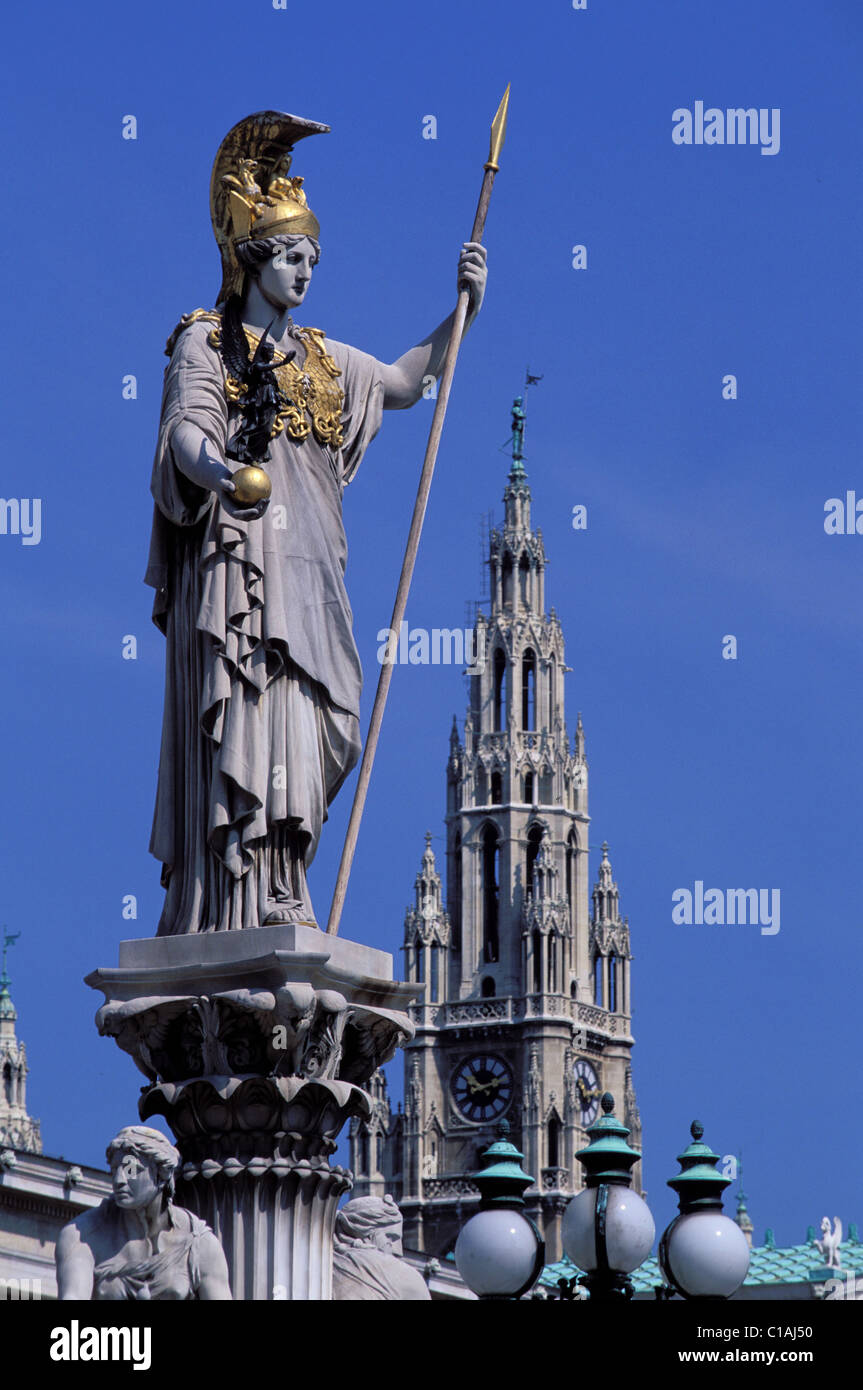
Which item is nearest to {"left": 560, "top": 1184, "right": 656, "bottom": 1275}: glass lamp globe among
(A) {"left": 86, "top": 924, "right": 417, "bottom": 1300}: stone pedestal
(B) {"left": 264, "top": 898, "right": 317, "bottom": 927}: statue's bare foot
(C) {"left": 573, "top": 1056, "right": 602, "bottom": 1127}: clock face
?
(A) {"left": 86, "top": 924, "right": 417, "bottom": 1300}: stone pedestal

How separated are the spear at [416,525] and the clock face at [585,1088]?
155203 mm

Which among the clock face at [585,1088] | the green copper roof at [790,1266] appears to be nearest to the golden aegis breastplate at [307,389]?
the green copper roof at [790,1266]

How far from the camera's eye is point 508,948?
17088 cm

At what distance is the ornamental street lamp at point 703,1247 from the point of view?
1532 centimetres

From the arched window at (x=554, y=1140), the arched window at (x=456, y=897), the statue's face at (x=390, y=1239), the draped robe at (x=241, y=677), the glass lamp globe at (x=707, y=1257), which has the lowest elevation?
the statue's face at (x=390, y=1239)

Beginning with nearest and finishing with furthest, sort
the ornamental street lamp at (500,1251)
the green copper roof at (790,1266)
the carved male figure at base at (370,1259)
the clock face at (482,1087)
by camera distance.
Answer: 1. the carved male figure at base at (370,1259)
2. the ornamental street lamp at (500,1251)
3. the green copper roof at (790,1266)
4. the clock face at (482,1087)

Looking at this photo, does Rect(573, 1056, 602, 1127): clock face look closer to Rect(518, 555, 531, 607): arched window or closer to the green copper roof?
Rect(518, 555, 531, 607): arched window

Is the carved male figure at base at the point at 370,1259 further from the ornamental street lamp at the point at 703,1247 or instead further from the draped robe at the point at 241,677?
the ornamental street lamp at the point at 703,1247

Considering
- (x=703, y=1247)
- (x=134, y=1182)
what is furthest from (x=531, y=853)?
(x=134, y=1182)

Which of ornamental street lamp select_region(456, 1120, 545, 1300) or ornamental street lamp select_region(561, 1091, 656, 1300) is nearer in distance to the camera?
ornamental street lamp select_region(456, 1120, 545, 1300)

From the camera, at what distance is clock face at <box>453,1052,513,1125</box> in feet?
554

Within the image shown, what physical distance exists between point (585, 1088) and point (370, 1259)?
158058mm
